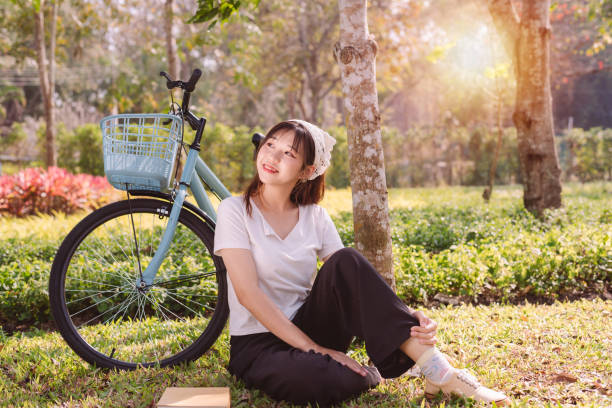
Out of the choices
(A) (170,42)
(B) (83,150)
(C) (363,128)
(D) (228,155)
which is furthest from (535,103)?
(B) (83,150)

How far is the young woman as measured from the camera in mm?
2117

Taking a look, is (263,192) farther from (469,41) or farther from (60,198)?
(469,41)

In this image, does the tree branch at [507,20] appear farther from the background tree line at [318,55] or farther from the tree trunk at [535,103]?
the background tree line at [318,55]

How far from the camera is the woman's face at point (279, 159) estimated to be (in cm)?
231

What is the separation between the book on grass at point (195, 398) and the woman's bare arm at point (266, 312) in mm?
329

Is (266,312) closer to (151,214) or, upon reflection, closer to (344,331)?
(344,331)

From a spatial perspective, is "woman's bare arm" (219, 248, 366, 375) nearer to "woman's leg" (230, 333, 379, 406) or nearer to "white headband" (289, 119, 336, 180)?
"woman's leg" (230, 333, 379, 406)

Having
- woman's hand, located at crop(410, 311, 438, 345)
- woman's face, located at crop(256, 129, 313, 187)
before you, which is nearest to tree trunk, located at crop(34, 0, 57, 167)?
woman's face, located at crop(256, 129, 313, 187)

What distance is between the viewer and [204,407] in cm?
198

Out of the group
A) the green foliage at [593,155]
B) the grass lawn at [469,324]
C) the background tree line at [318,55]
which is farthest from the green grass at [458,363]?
the green foliage at [593,155]

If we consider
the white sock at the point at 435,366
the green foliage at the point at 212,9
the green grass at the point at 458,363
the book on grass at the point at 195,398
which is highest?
the green foliage at the point at 212,9

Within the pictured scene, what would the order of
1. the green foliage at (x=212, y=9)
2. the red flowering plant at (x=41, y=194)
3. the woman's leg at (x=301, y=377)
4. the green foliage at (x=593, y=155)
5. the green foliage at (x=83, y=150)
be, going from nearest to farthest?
the woman's leg at (x=301, y=377)
the green foliage at (x=212, y=9)
the red flowering plant at (x=41, y=194)
the green foliage at (x=83, y=150)
the green foliage at (x=593, y=155)

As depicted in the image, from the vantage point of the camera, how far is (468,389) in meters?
2.16

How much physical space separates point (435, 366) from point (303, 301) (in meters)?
0.66
